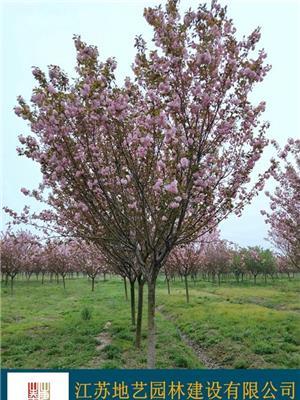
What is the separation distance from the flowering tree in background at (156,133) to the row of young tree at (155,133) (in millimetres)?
18

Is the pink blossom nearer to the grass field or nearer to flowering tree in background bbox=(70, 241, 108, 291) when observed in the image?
flowering tree in background bbox=(70, 241, 108, 291)

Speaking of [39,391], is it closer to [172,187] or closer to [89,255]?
[172,187]

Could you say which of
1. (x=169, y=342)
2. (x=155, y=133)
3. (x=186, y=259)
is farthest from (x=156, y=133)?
(x=186, y=259)

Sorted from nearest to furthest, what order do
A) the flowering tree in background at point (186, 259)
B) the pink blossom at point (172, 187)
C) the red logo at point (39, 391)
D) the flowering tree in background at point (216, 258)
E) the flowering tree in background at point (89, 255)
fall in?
the pink blossom at point (172, 187) → the red logo at point (39, 391) → the flowering tree in background at point (89, 255) → the flowering tree in background at point (186, 259) → the flowering tree in background at point (216, 258)

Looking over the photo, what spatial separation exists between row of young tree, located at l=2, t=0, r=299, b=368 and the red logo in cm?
187

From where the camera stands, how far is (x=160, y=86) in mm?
6176

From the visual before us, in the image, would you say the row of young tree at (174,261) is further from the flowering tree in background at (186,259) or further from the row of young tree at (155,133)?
the row of young tree at (155,133)

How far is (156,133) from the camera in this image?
251 inches

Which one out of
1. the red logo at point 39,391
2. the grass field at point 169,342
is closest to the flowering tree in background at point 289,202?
the grass field at point 169,342

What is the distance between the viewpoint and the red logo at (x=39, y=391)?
628cm

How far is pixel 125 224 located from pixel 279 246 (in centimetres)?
2389

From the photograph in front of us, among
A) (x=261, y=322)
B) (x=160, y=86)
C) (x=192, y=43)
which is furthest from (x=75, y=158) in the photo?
(x=261, y=322)

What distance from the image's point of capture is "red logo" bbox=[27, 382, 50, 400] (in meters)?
6.28

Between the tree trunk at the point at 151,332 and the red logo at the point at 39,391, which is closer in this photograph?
the red logo at the point at 39,391
